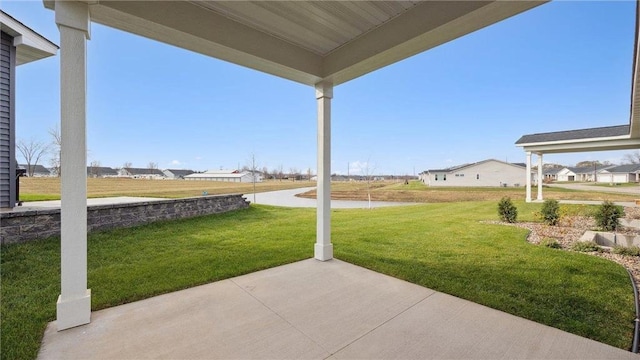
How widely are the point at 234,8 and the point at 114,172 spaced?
1325 centimetres

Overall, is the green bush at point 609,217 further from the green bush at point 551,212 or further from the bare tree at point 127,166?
the bare tree at point 127,166

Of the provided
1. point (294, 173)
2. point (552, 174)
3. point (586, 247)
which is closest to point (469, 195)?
point (586, 247)

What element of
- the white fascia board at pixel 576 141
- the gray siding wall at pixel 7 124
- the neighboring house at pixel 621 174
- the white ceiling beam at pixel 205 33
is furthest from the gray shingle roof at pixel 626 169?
the gray siding wall at pixel 7 124

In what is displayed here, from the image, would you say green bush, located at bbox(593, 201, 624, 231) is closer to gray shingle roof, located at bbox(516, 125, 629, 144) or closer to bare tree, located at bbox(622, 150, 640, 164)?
gray shingle roof, located at bbox(516, 125, 629, 144)

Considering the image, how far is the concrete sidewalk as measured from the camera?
191 cm

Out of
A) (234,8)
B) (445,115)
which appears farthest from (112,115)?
(445,115)

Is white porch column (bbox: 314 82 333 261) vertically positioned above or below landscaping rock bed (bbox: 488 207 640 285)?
above

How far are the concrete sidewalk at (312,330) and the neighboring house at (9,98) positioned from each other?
4.88m

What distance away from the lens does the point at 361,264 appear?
3928 mm

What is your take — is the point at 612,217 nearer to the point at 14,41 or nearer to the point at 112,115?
the point at 14,41

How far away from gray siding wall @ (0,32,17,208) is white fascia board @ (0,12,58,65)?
0.61 ft

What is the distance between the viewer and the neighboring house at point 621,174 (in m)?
37.2

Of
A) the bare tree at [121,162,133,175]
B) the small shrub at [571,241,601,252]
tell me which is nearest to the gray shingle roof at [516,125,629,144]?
the small shrub at [571,241,601,252]

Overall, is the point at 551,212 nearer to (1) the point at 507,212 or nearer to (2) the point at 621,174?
(1) the point at 507,212
